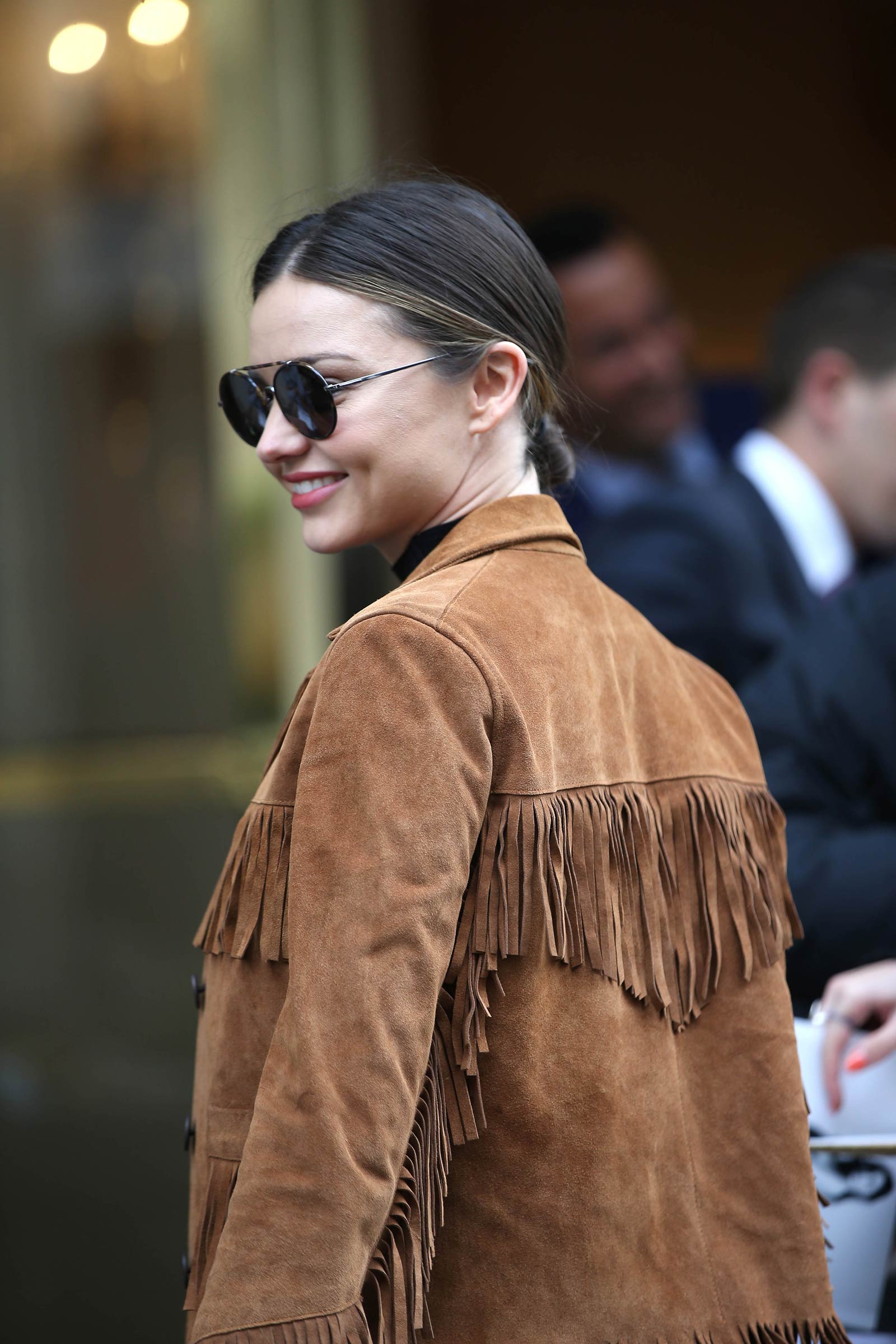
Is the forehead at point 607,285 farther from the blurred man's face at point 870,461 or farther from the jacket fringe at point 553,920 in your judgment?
the jacket fringe at point 553,920

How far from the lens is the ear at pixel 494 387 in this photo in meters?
1.24

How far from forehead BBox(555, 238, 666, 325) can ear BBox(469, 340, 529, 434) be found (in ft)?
8.49

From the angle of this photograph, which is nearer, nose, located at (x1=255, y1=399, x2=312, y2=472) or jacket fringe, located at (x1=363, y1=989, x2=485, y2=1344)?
jacket fringe, located at (x1=363, y1=989, x2=485, y2=1344)

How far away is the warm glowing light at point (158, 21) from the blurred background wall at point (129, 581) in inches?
1.5


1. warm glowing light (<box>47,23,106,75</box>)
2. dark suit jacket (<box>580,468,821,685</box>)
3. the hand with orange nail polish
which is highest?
warm glowing light (<box>47,23,106,75</box>)

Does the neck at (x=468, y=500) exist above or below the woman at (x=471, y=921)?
above

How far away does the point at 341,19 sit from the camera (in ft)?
11.8

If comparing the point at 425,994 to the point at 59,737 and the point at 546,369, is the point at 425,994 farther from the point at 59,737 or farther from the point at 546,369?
the point at 59,737

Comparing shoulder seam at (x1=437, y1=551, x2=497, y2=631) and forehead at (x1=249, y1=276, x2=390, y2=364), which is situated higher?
forehead at (x1=249, y1=276, x2=390, y2=364)

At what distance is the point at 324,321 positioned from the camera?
3.96ft

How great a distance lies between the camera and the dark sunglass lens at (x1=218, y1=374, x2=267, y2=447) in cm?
131

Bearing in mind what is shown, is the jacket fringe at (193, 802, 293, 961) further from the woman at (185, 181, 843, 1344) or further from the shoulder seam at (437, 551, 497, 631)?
the shoulder seam at (437, 551, 497, 631)

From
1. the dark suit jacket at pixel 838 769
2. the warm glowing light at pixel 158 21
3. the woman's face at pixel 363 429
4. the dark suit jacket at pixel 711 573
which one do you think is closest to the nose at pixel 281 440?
the woman's face at pixel 363 429

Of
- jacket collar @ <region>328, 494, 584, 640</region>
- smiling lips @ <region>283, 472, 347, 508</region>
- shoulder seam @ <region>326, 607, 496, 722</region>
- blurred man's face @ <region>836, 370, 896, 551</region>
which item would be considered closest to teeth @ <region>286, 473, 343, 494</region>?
smiling lips @ <region>283, 472, 347, 508</region>
